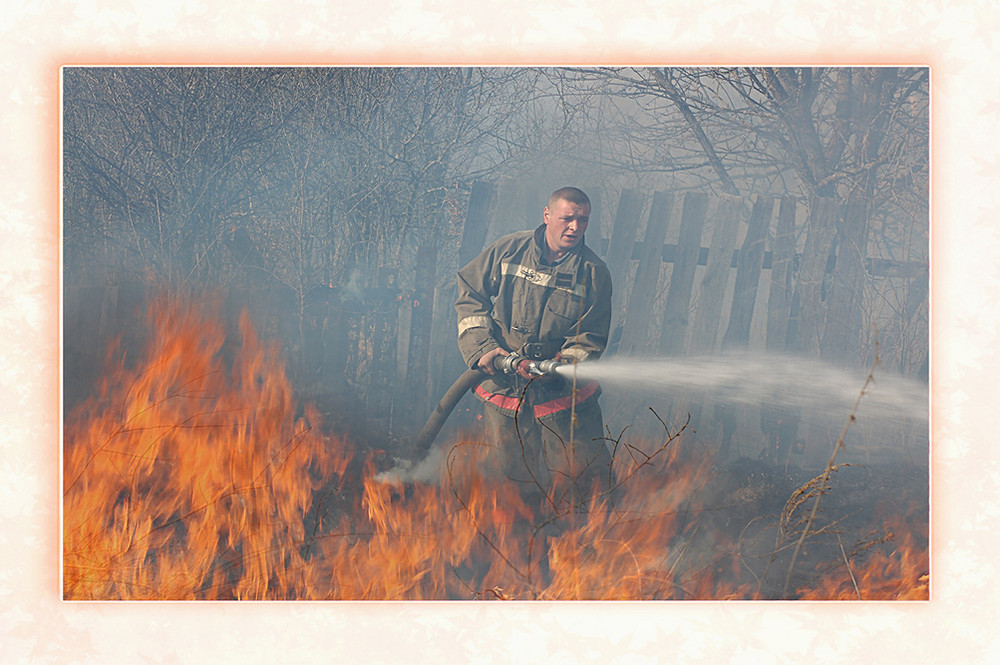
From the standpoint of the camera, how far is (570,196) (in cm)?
270

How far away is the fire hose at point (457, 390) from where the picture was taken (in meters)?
2.73

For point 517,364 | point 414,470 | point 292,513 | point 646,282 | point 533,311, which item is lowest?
point 292,513

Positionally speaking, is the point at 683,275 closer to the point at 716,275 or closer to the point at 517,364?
the point at 716,275

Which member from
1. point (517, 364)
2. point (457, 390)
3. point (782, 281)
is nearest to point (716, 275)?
point (782, 281)

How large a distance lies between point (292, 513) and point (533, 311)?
3.66 feet

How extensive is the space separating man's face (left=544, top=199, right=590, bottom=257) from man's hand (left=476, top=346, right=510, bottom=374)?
0.41 meters

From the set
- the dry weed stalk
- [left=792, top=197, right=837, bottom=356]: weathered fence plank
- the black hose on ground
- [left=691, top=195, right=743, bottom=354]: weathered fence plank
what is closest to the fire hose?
the black hose on ground

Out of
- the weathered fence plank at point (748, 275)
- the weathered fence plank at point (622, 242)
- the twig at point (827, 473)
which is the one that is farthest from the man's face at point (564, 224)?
the twig at point (827, 473)

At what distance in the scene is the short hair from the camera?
270 cm

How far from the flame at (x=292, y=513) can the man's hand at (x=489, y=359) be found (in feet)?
0.90

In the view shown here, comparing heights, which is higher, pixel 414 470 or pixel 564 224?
pixel 564 224

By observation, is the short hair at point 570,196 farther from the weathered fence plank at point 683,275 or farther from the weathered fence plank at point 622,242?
the weathered fence plank at point 683,275

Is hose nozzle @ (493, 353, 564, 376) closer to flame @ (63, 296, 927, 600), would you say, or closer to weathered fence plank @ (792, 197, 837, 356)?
flame @ (63, 296, 927, 600)
